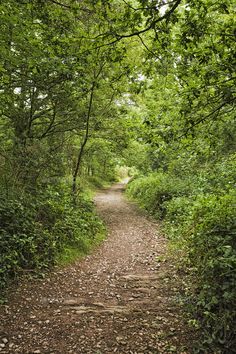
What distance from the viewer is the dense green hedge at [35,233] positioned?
5.62 metres

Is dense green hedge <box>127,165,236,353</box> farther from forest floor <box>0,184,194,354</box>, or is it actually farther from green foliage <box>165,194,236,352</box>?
forest floor <box>0,184,194,354</box>

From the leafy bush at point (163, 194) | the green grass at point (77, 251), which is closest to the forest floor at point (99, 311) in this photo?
the green grass at point (77, 251)

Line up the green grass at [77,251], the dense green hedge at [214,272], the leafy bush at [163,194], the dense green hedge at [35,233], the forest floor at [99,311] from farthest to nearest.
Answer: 1. the leafy bush at [163,194]
2. the green grass at [77,251]
3. the dense green hedge at [35,233]
4. the forest floor at [99,311]
5. the dense green hedge at [214,272]

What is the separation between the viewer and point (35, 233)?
6539 mm

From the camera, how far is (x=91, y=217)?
1038 cm

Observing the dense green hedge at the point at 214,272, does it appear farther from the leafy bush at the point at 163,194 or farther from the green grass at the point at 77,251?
the leafy bush at the point at 163,194

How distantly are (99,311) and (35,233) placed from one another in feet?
8.65

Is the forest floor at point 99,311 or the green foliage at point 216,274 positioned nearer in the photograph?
the green foliage at point 216,274

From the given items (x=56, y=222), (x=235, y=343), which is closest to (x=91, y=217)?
(x=56, y=222)

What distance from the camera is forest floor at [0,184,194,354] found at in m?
3.85

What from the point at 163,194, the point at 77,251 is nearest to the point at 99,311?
the point at 77,251

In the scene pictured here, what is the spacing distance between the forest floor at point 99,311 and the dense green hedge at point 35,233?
44 cm

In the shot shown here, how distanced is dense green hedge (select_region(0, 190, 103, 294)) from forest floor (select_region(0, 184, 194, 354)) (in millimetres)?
442

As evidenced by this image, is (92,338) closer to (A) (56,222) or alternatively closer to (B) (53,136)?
(A) (56,222)
